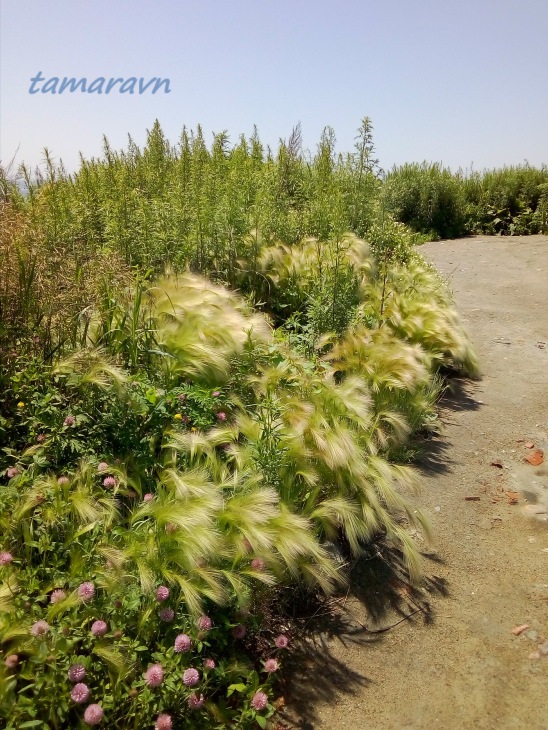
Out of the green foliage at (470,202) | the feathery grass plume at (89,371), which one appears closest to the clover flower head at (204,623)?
the feathery grass plume at (89,371)

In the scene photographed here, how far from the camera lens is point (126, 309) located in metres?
3.14

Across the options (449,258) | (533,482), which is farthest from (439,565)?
(449,258)

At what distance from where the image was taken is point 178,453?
106 inches

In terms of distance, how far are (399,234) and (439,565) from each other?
493cm

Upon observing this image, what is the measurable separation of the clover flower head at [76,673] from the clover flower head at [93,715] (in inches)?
3.5

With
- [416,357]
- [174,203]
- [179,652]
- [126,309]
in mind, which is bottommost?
[179,652]

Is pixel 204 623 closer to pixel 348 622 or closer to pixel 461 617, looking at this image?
pixel 348 622

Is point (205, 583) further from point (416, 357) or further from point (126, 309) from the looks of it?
point (416, 357)

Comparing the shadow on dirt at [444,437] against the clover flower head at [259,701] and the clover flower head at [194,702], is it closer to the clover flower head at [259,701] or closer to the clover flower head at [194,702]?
the clover flower head at [259,701]

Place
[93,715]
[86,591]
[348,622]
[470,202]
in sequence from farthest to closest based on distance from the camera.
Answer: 1. [470,202]
2. [348,622]
3. [86,591]
4. [93,715]

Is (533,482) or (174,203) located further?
(174,203)

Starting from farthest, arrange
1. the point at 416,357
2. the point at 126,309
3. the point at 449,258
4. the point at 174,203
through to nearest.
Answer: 1. the point at 449,258
2. the point at 174,203
3. the point at 416,357
4. the point at 126,309

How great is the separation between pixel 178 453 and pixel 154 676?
3.58ft

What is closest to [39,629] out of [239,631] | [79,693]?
[79,693]
